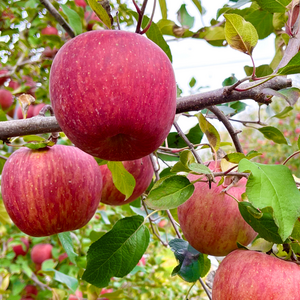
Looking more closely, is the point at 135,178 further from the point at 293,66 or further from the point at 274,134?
the point at 293,66

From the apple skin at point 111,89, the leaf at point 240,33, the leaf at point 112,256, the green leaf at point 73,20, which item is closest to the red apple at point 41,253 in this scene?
the leaf at point 112,256

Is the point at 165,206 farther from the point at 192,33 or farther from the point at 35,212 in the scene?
the point at 192,33

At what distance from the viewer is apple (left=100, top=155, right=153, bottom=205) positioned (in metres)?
0.91

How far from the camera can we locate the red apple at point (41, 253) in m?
1.65

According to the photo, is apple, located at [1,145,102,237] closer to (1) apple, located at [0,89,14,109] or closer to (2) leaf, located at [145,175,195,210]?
(2) leaf, located at [145,175,195,210]

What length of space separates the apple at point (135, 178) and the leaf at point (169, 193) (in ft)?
1.22

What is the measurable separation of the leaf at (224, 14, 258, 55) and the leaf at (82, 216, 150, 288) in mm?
386

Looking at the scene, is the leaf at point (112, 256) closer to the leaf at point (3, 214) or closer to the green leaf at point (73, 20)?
the green leaf at point (73, 20)

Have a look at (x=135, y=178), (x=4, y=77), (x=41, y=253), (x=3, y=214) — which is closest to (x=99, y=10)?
(x=135, y=178)

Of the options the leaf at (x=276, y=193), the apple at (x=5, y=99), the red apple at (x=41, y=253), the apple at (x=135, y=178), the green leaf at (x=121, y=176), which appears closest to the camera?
the leaf at (x=276, y=193)

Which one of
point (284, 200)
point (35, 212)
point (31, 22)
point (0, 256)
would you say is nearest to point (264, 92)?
point (284, 200)

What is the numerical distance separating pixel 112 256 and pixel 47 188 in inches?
7.3

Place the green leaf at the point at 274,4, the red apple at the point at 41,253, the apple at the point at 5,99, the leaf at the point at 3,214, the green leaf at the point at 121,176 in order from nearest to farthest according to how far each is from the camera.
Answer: the green leaf at the point at 274,4
the green leaf at the point at 121,176
the leaf at the point at 3,214
the red apple at the point at 41,253
the apple at the point at 5,99

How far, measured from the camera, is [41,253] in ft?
5.45
